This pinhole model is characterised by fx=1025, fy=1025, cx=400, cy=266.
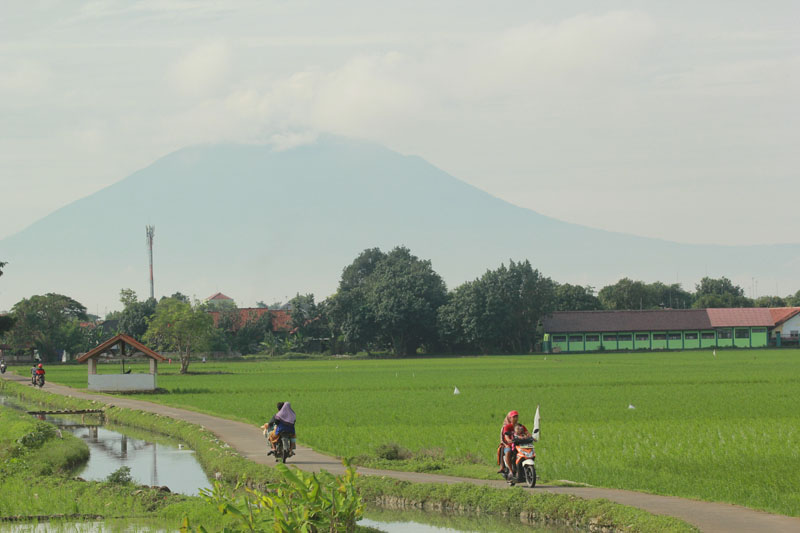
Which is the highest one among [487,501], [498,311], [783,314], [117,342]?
[498,311]

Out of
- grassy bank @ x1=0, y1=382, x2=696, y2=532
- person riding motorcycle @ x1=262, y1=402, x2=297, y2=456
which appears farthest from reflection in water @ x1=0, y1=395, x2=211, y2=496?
person riding motorcycle @ x1=262, y1=402, x2=297, y2=456

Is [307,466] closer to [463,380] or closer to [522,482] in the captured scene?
[522,482]

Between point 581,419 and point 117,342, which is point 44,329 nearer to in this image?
point 117,342

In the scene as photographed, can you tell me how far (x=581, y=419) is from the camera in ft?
109

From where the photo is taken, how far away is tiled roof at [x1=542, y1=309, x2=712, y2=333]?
12288 cm

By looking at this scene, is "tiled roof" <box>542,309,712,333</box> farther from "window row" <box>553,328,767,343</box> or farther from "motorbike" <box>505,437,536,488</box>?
"motorbike" <box>505,437,536,488</box>

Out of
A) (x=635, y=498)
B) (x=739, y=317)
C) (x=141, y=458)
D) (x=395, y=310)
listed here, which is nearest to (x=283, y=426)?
(x=141, y=458)

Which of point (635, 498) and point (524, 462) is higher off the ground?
point (524, 462)

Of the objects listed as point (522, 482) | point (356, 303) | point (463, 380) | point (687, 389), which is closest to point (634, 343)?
point (356, 303)

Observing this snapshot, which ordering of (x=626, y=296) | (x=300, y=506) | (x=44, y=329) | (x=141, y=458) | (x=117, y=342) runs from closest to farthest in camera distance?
(x=300, y=506) → (x=141, y=458) → (x=117, y=342) → (x=44, y=329) → (x=626, y=296)

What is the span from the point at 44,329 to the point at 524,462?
335ft

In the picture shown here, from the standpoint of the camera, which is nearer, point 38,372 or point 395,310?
point 38,372

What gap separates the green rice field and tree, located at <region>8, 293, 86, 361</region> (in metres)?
50.2

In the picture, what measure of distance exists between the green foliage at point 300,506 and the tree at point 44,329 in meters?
105
